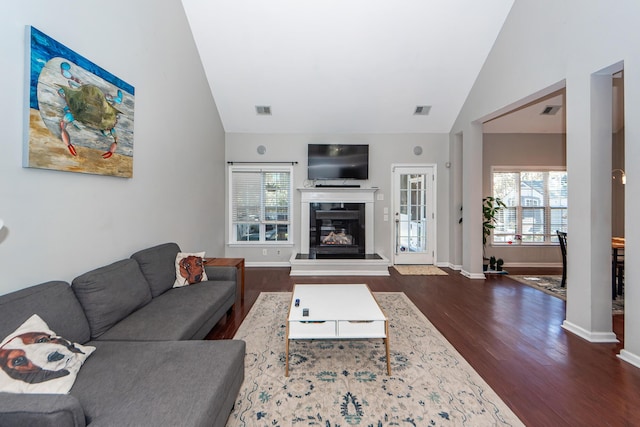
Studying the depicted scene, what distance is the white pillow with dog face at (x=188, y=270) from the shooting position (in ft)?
9.79

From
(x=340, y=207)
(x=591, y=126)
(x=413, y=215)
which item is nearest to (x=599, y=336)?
(x=591, y=126)

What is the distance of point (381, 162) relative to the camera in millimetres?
5773

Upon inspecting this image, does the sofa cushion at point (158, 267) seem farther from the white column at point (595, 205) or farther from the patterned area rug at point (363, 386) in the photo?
the white column at point (595, 205)

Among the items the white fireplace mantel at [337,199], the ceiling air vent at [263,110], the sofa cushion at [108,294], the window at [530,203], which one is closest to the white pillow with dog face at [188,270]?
the sofa cushion at [108,294]

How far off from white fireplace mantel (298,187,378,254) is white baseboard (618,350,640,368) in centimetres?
370

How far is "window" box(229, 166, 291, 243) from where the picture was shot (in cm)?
574

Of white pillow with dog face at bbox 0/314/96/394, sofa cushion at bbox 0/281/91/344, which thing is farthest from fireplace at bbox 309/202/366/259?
white pillow with dog face at bbox 0/314/96/394

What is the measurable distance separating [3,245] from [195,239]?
104 inches

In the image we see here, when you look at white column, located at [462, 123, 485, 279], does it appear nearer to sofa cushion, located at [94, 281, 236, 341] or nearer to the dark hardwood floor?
the dark hardwood floor

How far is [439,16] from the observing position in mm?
3920

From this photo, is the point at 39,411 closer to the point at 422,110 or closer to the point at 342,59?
the point at 342,59

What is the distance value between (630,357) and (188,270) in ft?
13.6

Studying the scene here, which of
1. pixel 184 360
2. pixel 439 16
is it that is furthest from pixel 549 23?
pixel 184 360

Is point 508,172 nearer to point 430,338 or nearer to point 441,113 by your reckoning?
point 441,113
